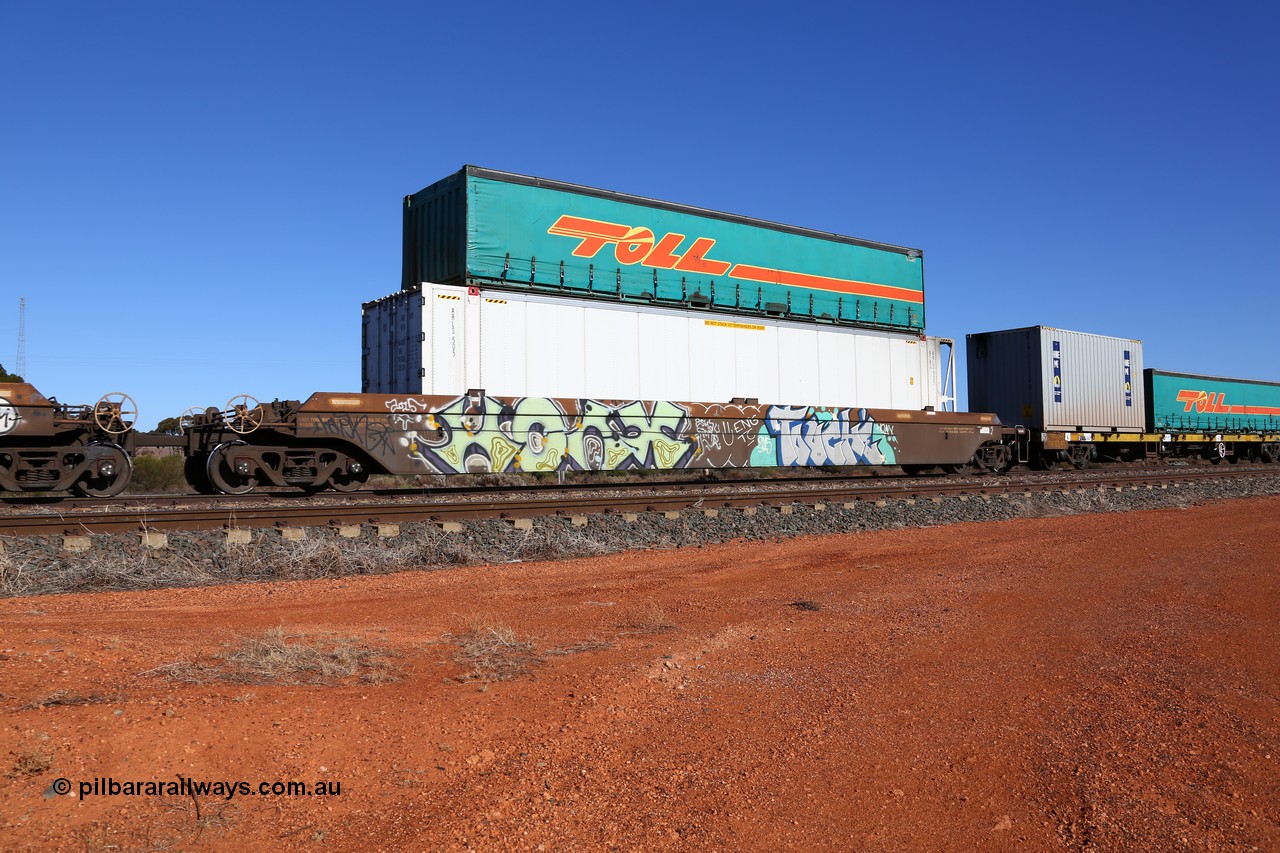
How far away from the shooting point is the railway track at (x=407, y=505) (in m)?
8.48

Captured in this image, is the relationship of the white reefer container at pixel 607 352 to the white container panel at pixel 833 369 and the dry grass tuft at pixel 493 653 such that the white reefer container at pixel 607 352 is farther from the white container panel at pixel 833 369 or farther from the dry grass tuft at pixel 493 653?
the dry grass tuft at pixel 493 653

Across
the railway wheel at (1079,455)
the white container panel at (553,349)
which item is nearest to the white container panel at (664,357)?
the white container panel at (553,349)

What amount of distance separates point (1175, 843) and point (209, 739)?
3.59 meters

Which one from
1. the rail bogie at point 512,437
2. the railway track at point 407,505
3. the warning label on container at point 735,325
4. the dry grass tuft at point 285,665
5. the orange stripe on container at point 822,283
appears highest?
the orange stripe on container at point 822,283

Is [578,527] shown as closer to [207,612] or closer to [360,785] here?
[207,612]

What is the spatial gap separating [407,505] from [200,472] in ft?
12.3

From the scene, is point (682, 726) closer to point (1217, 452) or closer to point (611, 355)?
point (611, 355)

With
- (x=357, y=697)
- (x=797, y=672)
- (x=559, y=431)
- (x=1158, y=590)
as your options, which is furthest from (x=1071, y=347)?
(x=357, y=697)

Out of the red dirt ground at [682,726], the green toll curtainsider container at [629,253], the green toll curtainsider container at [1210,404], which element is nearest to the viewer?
the red dirt ground at [682,726]

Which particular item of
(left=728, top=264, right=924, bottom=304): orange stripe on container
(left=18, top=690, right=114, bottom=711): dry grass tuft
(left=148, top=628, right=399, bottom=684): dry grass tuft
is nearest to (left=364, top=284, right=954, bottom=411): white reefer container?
(left=728, top=264, right=924, bottom=304): orange stripe on container

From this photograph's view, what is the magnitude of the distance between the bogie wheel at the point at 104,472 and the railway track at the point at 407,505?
0.39 m

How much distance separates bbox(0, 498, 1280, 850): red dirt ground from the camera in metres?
2.93

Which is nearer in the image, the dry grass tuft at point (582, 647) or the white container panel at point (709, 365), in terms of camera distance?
the dry grass tuft at point (582, 647)

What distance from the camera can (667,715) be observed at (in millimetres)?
3982
